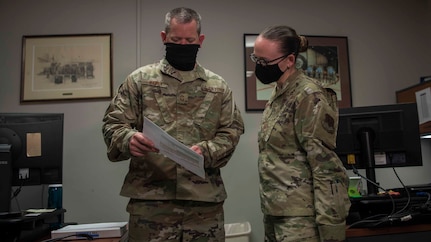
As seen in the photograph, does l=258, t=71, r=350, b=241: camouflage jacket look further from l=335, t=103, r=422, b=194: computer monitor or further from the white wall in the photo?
the white wall

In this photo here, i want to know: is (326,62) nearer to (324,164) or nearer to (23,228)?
(324,164)

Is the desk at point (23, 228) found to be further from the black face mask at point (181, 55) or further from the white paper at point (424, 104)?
the white paper at point (424, 104)

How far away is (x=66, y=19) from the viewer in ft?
8.71

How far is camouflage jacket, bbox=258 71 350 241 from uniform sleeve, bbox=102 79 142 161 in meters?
0.52

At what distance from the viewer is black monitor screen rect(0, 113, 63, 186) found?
59.5 inches

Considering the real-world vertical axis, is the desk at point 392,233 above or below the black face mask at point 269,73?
below

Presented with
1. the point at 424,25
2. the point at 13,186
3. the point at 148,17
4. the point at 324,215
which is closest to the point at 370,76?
the point at 424,25

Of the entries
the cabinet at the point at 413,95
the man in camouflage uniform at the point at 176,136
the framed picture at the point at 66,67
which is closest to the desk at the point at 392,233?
the man in camouflage uniform at the point at 176,136

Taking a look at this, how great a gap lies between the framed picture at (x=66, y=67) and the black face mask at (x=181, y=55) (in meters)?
1.41

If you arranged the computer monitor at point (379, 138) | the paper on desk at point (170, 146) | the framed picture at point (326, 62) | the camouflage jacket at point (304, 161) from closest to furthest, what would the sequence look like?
the paper on desk at point (170, 146) → the camouflage jacket at point (304, 161) → the computer monitor at point (379, 138) → the framed picture at point (326, 62)

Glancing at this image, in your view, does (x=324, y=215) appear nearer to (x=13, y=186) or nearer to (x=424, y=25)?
(x=13, y=186)

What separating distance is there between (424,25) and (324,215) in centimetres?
263

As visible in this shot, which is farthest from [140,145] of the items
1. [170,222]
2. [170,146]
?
[170,222]

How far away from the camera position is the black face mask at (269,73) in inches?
56.1
